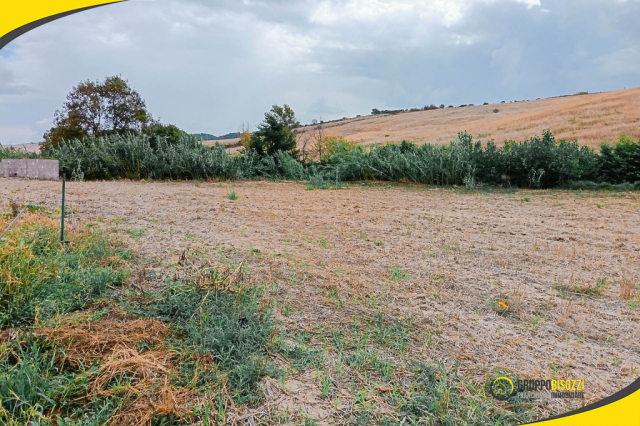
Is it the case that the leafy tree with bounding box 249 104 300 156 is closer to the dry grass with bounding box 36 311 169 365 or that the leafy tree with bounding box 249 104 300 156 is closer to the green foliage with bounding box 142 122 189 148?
the green foliage with bounding box 142 122 189 148

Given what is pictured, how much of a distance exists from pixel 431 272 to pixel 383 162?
8.47 m

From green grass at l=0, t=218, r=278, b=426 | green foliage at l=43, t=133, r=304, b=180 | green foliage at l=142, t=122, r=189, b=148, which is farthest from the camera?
green foliage at l=142, t=122, r=189, b=148

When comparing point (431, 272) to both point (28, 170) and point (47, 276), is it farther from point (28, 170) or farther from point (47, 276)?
point (28, 170)

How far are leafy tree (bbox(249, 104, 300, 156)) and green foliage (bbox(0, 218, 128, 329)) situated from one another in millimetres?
10217

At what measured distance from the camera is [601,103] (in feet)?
56.7

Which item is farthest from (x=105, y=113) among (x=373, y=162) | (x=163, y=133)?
(x=373, y=162)

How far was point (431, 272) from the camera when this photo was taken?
3.37 metres

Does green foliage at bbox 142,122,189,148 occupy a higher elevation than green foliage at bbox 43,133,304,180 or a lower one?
higher

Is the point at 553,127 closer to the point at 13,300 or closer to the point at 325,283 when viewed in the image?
the point at 325,283

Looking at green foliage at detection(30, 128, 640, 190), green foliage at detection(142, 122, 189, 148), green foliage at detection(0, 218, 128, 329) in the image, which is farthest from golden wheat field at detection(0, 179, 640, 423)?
green foliage at detection(142, 122, 189, 148)

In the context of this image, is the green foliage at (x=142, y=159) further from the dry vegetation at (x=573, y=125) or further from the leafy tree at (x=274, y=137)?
the dry vegetation at (x=573, y=125)

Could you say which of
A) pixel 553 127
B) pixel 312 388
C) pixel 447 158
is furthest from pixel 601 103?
pixel 312 388

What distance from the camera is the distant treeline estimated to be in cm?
1006

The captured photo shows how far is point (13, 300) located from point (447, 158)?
1018 cm
